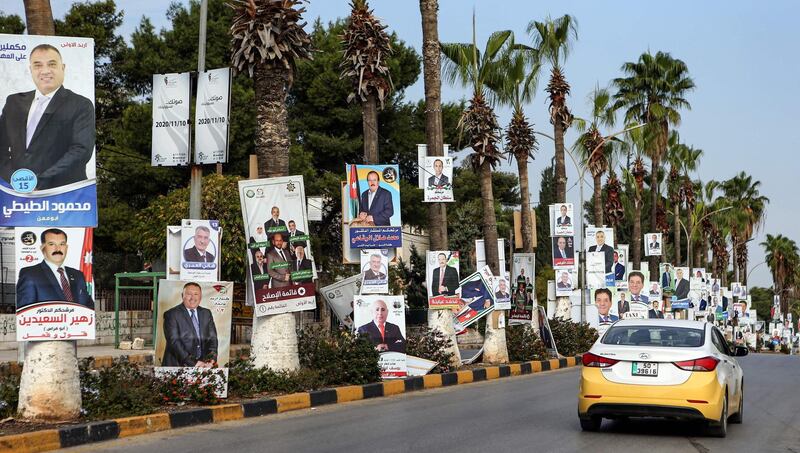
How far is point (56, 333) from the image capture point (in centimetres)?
1168

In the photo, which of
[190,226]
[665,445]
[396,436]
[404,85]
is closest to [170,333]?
[190,226]

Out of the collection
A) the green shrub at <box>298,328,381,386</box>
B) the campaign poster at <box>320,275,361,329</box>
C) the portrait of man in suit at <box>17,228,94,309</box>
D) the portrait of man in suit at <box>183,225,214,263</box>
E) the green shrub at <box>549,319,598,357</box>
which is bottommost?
the green shrub at <box>549,319,598,357</box>

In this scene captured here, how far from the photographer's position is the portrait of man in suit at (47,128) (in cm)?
1171

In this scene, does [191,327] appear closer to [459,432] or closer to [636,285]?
[459,432]

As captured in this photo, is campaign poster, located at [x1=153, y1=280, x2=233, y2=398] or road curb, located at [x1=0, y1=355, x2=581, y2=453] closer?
road curb, located at [x1=0, y1=355, x2=581, y2=453]

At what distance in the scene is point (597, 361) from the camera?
41.2 ft

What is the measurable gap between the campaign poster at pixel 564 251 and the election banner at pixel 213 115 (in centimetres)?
1935

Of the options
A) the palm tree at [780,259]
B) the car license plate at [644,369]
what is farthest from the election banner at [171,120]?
the palm tree at [780,259]

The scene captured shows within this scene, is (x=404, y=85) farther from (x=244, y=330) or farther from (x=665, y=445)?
(x=665, y=445)

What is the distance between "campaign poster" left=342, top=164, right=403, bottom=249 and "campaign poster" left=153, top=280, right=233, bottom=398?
607 cm

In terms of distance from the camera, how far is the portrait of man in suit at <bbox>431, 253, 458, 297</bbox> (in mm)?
23438

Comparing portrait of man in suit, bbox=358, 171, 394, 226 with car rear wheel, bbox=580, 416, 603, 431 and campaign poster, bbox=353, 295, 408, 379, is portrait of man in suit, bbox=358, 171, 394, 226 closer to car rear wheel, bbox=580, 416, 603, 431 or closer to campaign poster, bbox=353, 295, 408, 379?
campaign poster, bbox=353, 295, 408, 379

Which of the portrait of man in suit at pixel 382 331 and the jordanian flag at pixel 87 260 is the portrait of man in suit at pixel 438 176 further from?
the jordanian flag at pixel 87 260

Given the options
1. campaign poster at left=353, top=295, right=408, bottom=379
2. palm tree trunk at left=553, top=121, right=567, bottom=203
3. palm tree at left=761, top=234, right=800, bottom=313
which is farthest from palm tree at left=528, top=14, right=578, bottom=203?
palm tree at left=761, top=234, right=800, bottom=313
